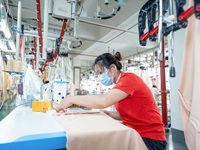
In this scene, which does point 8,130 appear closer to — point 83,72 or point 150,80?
point 150,80

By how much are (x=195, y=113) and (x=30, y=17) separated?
424cm

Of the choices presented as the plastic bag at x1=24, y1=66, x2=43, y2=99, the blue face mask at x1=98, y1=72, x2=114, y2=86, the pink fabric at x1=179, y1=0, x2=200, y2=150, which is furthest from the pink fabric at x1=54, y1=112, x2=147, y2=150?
the plastic bag at x1=24, y1=66, x2=43, y2=99

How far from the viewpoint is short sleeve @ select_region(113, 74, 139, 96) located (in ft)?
3.89

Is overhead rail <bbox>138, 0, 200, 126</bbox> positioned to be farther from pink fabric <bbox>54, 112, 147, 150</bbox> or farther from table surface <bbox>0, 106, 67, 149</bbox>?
table surface <bbox>0, 106, 67, 149</bbox>

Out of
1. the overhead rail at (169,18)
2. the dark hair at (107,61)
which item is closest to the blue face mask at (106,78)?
the dark hair at (107,61)

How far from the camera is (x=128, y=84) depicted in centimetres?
120

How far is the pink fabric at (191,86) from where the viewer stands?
0.70m

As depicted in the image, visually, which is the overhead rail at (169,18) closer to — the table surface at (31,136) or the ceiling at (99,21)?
the table surface at (31,136)

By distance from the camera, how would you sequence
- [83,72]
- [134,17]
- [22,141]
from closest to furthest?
[22,141], [134,17], [83,72]

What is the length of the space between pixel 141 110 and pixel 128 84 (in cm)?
28

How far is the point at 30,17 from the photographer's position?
3863mm

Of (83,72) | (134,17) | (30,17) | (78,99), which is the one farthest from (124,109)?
(83,72)

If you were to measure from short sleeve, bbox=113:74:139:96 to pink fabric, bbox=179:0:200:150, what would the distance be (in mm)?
417

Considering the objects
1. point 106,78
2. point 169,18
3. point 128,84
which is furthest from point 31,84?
point 169,18
